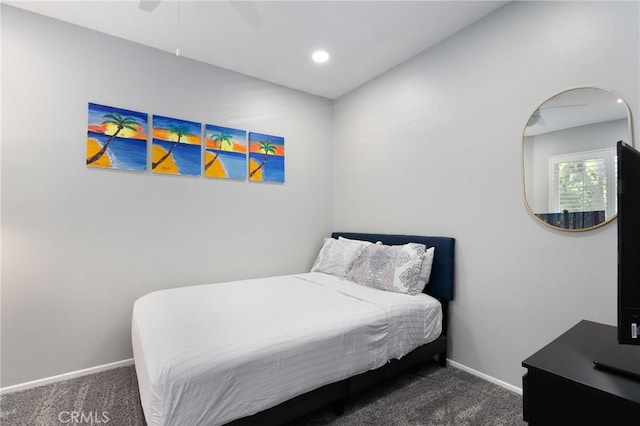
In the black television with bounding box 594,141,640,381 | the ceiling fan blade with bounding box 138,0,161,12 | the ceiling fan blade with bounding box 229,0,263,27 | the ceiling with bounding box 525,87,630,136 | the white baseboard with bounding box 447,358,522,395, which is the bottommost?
the white baseboard with bounding box 447,358,522,395

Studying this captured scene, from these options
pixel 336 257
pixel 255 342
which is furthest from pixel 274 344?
pixel 336 257

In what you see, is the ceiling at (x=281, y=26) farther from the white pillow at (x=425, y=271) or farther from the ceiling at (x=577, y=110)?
the white pillow at (x=425, y=271)

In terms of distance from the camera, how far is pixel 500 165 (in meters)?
2.17

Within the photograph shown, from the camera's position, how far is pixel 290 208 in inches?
136

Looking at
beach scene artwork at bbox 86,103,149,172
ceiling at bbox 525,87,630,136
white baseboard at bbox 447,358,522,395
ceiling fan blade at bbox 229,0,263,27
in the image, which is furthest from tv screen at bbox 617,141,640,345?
beach scene artwork at bbox 86,103,149,172

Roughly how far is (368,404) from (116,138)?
2.86 m

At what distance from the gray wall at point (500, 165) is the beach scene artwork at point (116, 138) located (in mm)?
2320

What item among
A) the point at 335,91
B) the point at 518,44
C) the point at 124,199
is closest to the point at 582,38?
the point at 518,44

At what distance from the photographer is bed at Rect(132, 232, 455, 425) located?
1.31m

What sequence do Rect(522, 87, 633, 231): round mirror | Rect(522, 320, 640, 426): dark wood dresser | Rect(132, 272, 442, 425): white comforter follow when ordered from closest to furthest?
Rect(522, 320, 640, 426): dark wood dresser
Rect(132, 272, 442, 425): white comforter
Rect(522, 87, 633, 231): round mirror

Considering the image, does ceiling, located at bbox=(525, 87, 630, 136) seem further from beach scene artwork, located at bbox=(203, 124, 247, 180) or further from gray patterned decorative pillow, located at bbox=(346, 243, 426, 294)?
beach scene artwork, located at bbox=(203, 124, 247, 180)

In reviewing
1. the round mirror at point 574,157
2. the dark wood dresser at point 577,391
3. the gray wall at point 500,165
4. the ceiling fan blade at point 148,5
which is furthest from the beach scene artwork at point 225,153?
the dark wood dresser at point 577,391

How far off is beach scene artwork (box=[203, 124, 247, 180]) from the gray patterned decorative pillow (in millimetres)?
1545

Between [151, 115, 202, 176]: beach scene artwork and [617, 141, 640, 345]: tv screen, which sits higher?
[151, 115, 202, 176]: beach scene artwork
